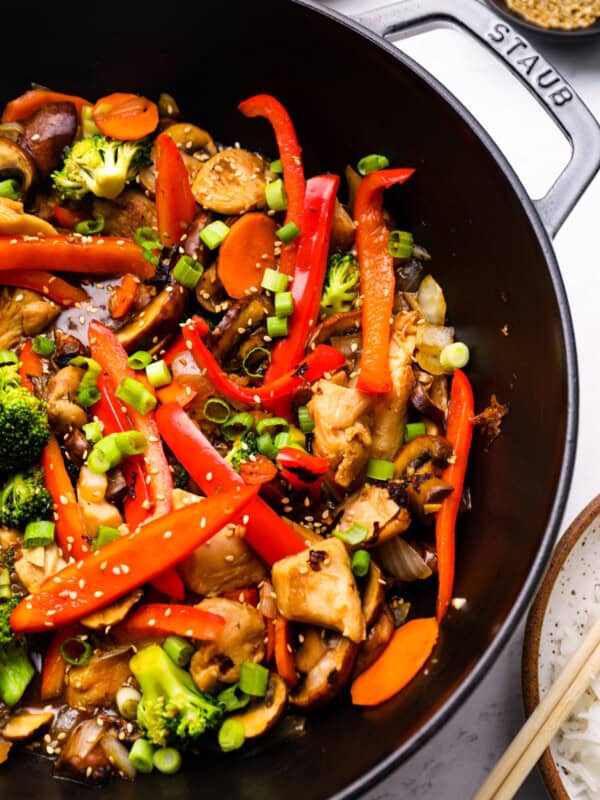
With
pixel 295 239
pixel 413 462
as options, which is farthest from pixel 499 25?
pixel 413 462

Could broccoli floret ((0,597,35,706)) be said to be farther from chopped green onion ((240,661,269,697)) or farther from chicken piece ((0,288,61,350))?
chicken piece ((0,288,61,350))

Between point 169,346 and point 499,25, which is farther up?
point 499,25

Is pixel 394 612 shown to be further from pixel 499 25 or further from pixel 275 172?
pixel 499 25

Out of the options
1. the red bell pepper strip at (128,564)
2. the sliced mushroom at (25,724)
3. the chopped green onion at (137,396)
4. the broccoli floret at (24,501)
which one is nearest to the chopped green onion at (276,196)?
the chopped green onion at (137,396)

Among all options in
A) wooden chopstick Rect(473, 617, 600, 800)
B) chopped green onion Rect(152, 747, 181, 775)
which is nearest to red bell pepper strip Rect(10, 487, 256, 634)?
chopped green onion Rect(152, 747, 181, 775)

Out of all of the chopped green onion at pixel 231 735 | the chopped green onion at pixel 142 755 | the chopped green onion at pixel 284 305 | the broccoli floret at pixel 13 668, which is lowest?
the broccoli floret at pixel 13 668

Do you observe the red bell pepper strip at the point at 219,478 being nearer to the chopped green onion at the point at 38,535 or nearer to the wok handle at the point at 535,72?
the chopped green onion at the point at 38,535
